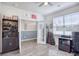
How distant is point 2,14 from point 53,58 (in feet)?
5.00

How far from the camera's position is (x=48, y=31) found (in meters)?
1.96

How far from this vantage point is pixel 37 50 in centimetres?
197

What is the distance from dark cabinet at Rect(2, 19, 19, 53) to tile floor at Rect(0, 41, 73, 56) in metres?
0.18

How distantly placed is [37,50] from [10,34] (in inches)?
29.6

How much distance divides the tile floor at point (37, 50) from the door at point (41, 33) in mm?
102

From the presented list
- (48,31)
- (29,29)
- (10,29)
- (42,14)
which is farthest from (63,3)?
(10,29)

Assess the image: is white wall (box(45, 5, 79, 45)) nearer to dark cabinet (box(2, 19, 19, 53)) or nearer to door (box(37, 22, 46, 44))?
door (box(37, 22, 46, 44))

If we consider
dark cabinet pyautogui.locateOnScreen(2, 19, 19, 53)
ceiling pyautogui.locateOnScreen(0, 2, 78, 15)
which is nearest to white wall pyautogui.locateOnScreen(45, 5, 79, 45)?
ceiling pyautogui.locateOnScreen(0, 2, 78, 15)

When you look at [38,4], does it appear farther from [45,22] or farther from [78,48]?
[78,48]

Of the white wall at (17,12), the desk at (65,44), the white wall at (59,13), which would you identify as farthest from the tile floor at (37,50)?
the white wall at (17,12)

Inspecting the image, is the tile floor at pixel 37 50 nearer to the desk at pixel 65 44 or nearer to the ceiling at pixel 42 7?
the desk at pixel 65 44

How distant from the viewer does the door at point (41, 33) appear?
1.99 meters

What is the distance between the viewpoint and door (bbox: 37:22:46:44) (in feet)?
6.55

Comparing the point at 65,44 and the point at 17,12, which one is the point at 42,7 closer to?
the point at 17,12
